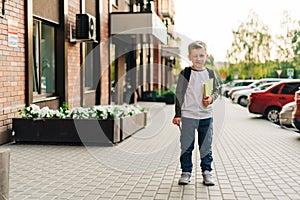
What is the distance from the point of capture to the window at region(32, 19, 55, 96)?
1066 centimetres

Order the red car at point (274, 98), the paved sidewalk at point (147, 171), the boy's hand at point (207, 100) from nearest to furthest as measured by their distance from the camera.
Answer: the paved sidewalk at point (147, 171)
the boy's hand at point (207, 100)
the red car at point (274, 98)

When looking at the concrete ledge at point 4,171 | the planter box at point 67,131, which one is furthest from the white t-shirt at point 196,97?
the planter box at point 67,131

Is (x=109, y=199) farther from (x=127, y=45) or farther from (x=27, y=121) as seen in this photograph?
(x=127, y=45)

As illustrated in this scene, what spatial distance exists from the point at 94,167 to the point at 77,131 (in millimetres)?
2120

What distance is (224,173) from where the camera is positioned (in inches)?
255

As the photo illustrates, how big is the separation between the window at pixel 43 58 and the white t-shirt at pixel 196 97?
5.90m

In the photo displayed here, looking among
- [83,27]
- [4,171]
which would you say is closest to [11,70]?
[83,27]

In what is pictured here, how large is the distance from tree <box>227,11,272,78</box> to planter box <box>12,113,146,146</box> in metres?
38.2

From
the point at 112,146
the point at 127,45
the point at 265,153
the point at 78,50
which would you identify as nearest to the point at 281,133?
the point at 265,153

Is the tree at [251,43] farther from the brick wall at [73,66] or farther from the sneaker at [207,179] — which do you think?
the sneaker at [207,179]

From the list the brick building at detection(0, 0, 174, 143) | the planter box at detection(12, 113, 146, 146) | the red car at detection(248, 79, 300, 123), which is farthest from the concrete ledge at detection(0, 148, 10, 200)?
the red car at detection(248, 79, 300, 123)

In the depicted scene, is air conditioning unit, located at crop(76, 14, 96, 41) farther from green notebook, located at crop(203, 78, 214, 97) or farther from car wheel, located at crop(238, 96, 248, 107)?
car wheel, located at crop(238, 96, 248, 107)

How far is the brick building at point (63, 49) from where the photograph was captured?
888 centimetres

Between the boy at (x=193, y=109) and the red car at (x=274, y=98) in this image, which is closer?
the boy at (x=193, y=109)
